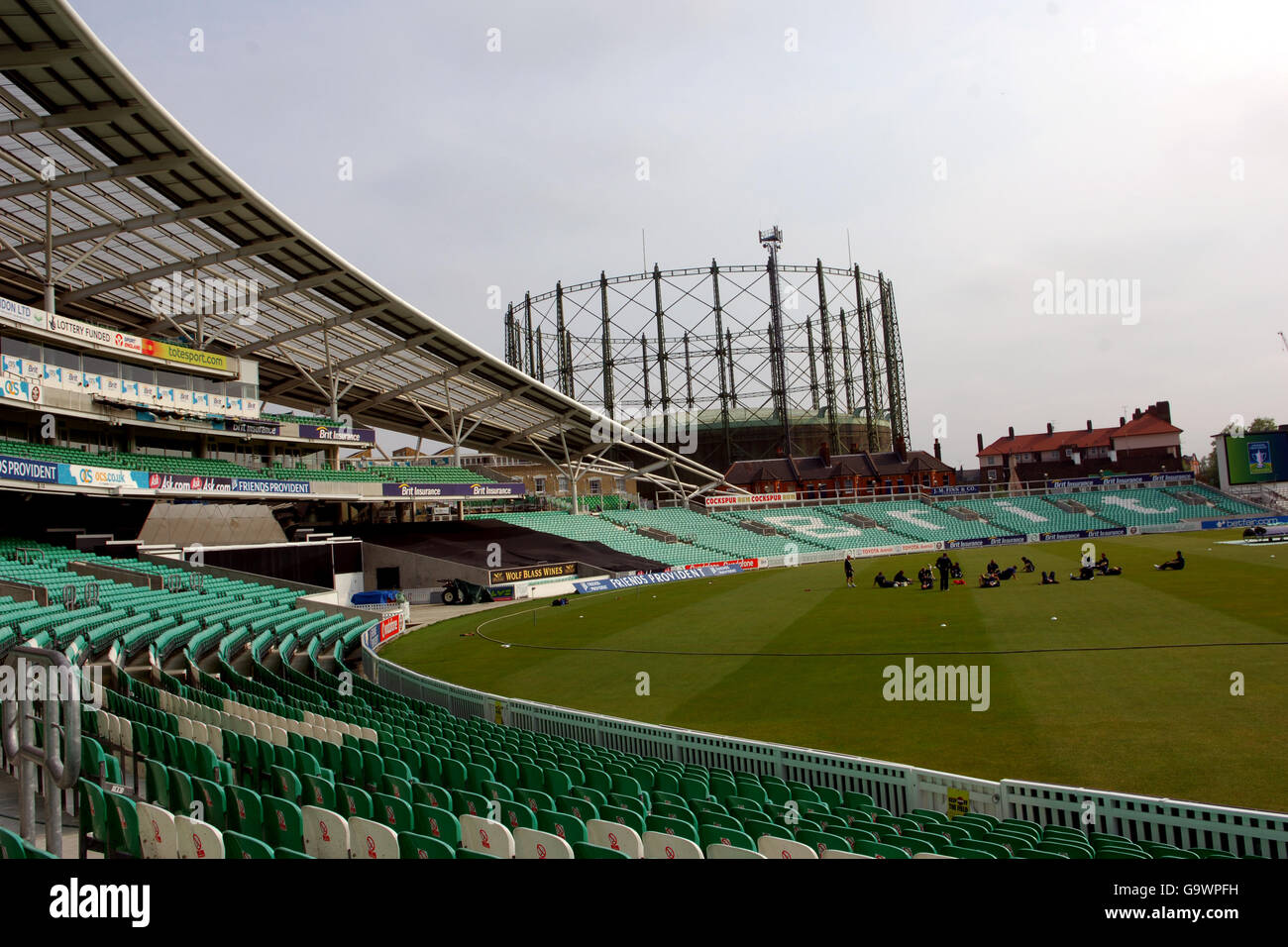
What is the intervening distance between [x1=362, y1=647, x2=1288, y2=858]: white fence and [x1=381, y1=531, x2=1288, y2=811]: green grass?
234 centimetres

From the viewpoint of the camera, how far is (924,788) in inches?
394

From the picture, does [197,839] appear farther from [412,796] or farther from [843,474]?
[843,474]

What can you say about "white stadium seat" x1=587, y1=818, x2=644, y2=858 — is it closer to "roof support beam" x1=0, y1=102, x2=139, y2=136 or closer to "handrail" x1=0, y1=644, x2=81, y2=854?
"handrail" x1=0, y1=644, x2=81, y2=854

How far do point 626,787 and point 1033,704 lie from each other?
9772mm

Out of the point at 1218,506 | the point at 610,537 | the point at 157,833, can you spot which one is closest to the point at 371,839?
the point at 157,833

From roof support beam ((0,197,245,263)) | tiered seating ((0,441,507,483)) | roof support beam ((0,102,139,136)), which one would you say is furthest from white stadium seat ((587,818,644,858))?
roof support beam ((0,197,245,263))

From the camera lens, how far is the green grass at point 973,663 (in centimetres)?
1246

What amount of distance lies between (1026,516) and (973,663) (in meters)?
59.5

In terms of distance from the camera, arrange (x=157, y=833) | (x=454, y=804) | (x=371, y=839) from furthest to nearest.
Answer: (x=454, y=804), (x=157, y=833), (x=371, y=839)

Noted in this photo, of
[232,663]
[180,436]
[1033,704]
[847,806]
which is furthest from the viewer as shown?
[180,436]

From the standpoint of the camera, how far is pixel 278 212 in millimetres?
34281

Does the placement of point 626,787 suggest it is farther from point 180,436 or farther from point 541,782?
point 180,436

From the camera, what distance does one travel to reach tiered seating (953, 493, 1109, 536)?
70375 millimetres
